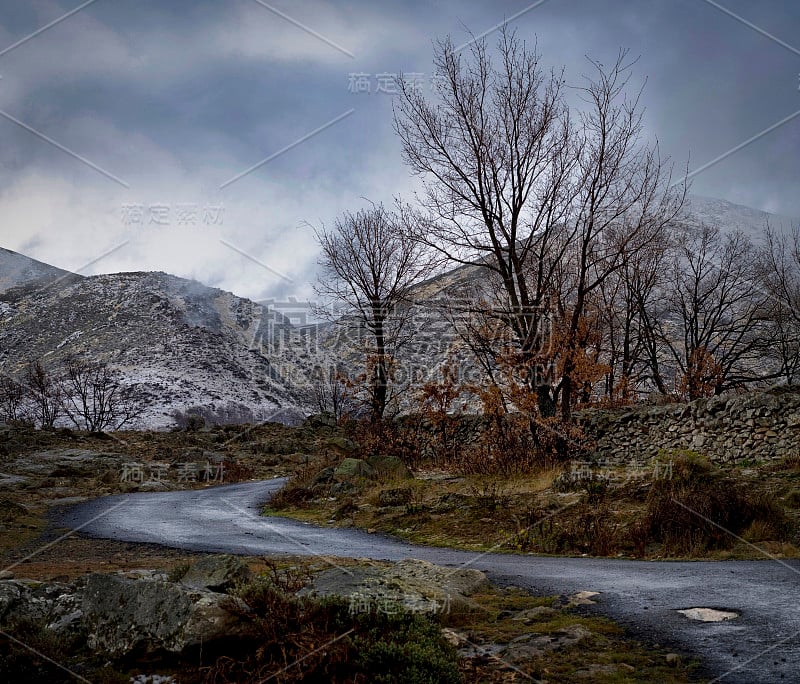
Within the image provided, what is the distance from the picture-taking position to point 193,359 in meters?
75.1

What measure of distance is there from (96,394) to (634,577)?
55434 millimetres

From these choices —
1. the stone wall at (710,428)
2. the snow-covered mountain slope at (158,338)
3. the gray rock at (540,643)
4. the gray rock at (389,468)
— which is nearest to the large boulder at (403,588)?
the gray rock at (540,643)

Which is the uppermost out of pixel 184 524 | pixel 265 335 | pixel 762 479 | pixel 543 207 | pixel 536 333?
pixel 265 335

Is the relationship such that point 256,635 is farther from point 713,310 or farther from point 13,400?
point 13,400

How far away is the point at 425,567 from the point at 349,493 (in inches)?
431

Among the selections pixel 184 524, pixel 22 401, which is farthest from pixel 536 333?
pixel 22 401

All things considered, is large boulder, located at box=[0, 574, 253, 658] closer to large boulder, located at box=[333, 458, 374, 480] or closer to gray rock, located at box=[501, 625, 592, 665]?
gray rock, located at box=[501, 625, 592, 665]

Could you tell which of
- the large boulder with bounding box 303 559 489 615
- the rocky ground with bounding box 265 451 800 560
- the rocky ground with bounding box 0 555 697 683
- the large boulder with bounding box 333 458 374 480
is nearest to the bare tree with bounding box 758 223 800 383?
the rocky ground with bounding box 265 451 800 560

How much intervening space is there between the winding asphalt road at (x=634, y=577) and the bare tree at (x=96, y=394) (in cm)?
4298

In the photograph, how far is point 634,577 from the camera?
7480mm

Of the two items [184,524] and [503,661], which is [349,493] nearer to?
[184,524]

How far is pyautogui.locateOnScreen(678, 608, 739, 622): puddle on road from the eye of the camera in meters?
5.36

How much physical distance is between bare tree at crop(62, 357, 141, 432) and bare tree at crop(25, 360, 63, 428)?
87 cm

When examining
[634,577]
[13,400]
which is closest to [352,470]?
[634,577]
